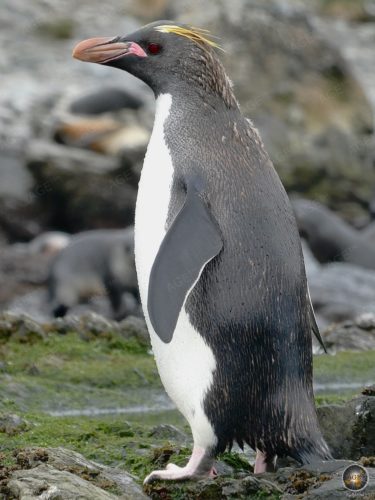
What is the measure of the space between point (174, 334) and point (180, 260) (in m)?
0.36

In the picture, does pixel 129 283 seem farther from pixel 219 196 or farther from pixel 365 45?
pixel 365 45

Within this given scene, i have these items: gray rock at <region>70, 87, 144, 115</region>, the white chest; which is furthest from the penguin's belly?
gray rock at <region>70, 87, 144, 115</region>

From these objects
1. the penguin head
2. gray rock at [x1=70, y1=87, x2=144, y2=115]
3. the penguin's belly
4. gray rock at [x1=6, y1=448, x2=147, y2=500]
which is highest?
gray rock at [x1=70, y1=87, x2=144, y2=115]

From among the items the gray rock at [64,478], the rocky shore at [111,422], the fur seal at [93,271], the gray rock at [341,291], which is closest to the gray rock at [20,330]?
the rocky shore at [111,422]

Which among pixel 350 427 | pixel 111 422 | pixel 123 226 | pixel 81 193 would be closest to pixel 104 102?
pixel 81 193

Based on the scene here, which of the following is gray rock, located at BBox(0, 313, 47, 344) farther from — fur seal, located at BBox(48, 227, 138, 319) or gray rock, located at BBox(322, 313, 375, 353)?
fur seal, located at BBox(48, 227, 138, 319)

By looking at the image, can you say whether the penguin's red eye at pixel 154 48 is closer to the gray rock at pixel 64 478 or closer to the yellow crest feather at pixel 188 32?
the yellow crest feather at pixel 188 32

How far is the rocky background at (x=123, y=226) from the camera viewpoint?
5.94m

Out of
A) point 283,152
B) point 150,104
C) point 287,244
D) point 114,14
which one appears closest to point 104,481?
point 287,244

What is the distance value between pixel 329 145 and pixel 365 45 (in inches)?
613

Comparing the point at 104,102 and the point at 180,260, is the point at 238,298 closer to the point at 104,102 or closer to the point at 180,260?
the point at 180,260

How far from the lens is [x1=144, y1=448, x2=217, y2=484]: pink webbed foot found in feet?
17.9

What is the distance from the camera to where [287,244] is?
582 centimetres
